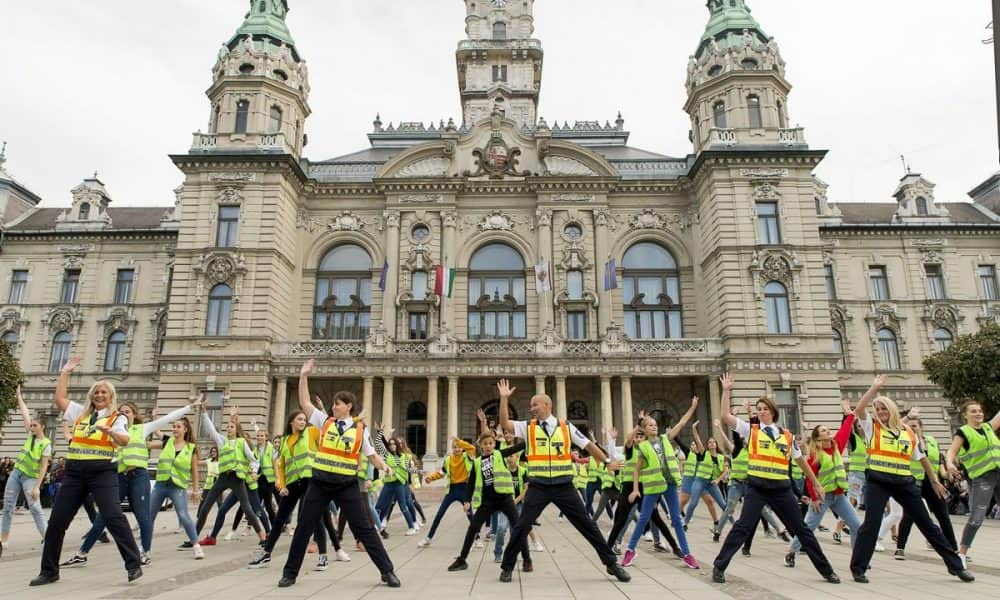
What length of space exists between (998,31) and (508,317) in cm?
2809

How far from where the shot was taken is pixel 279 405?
33000 mm

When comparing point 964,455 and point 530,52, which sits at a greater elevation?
point 530,52

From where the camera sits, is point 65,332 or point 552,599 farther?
point 65,332

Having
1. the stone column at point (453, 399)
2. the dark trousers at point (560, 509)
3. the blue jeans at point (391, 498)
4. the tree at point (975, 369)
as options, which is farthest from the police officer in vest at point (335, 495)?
the tree at point (975, 369)

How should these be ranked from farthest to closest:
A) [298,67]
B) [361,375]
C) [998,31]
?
[298,67], [361,375], [998,31]

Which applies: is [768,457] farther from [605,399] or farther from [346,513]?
[605,399]

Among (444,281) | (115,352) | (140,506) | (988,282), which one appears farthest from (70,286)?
(988,282)

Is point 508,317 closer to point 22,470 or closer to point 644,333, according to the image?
point 644,333

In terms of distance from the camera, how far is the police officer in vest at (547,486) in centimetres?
841

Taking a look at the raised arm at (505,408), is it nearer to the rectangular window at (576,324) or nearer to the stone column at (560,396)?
the stone column at (560,396)

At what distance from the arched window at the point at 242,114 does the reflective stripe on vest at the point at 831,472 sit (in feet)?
111

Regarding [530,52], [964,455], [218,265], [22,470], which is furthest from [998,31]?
[530,52]

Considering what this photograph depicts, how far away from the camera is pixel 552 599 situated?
24.5ft

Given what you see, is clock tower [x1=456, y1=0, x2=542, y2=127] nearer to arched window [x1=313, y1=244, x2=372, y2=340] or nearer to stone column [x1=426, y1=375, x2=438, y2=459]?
arched window [x1=313, y1=244, x2=372, y2=340]
